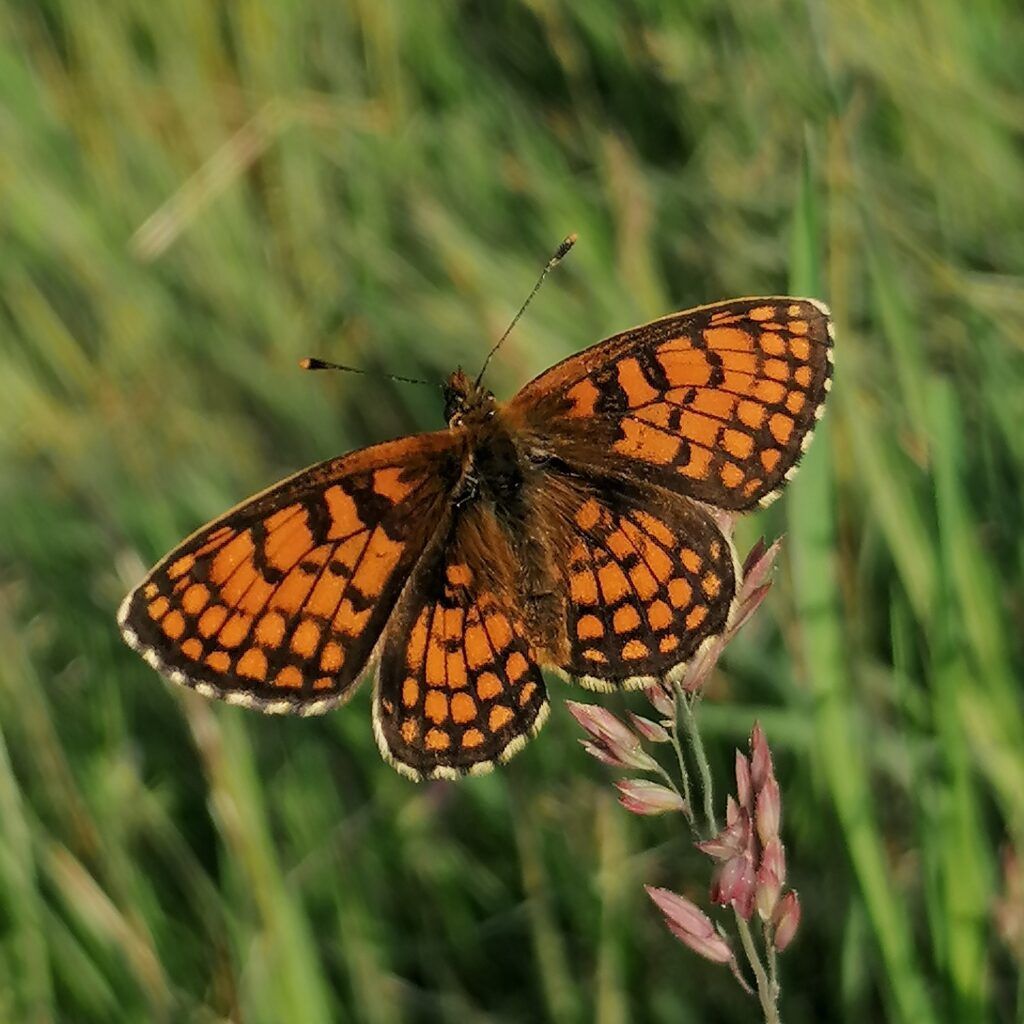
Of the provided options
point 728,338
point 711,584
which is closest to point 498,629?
point 711,584

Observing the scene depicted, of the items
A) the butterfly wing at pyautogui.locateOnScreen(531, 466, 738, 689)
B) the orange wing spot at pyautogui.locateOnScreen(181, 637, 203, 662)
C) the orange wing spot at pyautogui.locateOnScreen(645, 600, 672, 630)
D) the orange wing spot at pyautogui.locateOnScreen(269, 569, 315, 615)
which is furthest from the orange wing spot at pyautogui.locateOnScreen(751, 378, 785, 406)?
the orange wing spot at pyautogui.locateOnScreen(181, 637, 203, 662)

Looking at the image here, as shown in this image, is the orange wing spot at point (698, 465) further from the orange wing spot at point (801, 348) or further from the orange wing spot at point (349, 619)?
the orange wing spot at point (349, 619)

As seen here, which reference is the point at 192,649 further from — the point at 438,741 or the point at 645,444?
the point at 645,444

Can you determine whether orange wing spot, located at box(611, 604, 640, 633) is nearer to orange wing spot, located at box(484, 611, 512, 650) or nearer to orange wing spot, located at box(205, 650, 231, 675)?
orange wing spot, located at box(484, 611, 512, 650)

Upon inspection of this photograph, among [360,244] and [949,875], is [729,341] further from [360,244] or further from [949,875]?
[360,244]

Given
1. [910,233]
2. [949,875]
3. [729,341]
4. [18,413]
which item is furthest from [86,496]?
[949,875]
